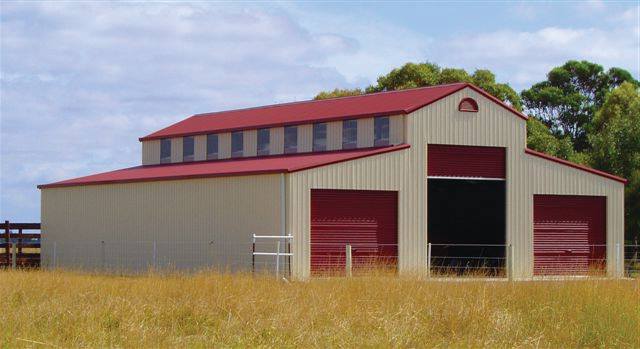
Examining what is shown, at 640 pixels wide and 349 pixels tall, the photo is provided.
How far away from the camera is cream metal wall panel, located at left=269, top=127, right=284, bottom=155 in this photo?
2129 inches

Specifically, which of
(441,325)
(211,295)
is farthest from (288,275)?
(441,325)

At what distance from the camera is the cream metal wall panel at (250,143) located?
55.5 meters

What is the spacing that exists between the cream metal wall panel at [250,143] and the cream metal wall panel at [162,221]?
19.5 feet

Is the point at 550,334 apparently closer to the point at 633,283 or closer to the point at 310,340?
the point at 310,340

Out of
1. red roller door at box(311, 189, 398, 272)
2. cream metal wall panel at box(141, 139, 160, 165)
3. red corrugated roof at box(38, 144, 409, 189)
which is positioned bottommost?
red roller door at box(311, 189, 398, 272)

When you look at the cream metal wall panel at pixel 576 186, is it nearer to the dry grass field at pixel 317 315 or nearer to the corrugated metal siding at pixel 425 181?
the corrugated metal siding at pixel 425 181

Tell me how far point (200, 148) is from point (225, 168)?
918cm

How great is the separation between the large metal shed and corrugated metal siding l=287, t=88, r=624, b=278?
0.05 meters

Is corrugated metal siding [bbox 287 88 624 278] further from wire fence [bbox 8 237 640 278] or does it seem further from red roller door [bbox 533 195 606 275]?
wire fence [bbox 8 237 640 278]

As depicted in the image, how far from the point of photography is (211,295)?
27625 mm

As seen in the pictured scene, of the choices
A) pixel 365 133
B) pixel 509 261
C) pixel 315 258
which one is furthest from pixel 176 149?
pixel 509 261

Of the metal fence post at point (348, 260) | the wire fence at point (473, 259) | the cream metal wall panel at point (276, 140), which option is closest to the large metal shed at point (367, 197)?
the cream metal wall panel at point (276, 140)

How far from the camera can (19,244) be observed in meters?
57.4

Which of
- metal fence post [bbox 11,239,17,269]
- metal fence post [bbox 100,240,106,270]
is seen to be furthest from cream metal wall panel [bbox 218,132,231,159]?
metal fence post [bbox 11,239,17,269]
